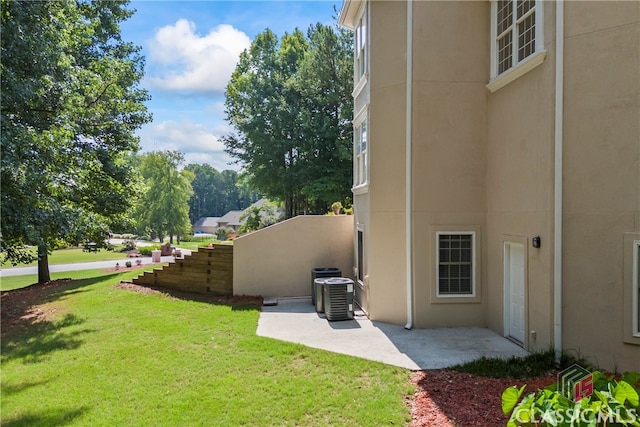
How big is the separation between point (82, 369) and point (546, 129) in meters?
9.14

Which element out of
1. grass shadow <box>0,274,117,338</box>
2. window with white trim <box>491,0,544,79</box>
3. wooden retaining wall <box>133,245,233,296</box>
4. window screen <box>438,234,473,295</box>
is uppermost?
window with white trim <box>491,0,544,79</box>

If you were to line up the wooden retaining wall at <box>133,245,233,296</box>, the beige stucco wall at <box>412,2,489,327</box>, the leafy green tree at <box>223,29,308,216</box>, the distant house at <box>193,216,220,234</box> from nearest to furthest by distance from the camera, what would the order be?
the beige stucco wall at <box>412,2,489,327</box>
the wooden retaining wall at <box>133,245,233,296</box>
the leafy green tree at <box>223,29,308,216</box>
the distant house at <box>193,216,220,234</box>

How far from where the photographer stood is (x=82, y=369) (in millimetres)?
6742

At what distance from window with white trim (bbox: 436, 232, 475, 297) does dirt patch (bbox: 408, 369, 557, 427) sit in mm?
3033

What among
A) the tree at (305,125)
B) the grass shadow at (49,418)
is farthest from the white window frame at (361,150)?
the tree at (305,125)

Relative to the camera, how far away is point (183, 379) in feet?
20.1

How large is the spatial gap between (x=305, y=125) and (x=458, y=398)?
1787cm

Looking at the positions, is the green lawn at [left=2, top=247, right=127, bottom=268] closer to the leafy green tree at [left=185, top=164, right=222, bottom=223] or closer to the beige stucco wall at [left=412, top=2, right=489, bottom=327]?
the beige stucco wall at [left=412, top=2, right=489, bottom=327]

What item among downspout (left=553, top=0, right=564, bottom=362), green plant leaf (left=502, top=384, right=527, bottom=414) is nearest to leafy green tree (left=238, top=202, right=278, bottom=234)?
downspout (left=553, top=0, right=564, bottom=362)

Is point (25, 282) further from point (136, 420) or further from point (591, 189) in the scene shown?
point (591, 189)

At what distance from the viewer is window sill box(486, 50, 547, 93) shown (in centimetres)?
695

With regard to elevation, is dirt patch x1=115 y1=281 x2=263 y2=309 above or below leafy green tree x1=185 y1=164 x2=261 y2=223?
below

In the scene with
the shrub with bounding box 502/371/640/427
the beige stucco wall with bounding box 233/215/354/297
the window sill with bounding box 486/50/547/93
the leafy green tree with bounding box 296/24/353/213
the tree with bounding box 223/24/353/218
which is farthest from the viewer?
the tree with bounding box 223/24/353/218

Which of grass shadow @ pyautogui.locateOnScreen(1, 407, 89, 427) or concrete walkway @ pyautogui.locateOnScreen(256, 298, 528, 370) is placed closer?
grass shadow @ pyautogui.locateOnScreen(1, 407, 89, 427)
